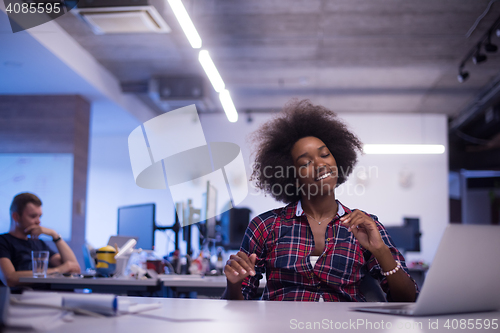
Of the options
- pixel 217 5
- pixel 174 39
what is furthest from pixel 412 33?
pixel 174 39

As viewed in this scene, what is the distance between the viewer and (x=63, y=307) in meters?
0.93

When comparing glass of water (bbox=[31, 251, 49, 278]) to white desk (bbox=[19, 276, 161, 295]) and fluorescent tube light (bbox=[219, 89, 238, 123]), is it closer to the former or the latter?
white desk (bbox=[19, 276, 161, 295])

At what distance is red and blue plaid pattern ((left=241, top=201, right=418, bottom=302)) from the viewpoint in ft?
5.32

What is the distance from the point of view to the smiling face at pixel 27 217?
127 inches

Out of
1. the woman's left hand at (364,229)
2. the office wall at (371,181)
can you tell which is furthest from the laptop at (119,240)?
the office wall at (371,181)

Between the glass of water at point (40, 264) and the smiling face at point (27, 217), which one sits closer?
the glass of water at point (40, 264)

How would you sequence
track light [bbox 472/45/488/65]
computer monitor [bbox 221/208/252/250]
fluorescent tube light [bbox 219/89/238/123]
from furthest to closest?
fluorescent tube light [bbox 219/89/238/123] < track light [bbox 472/45/488/65] < computer monitor [bbox 221/208/252/250]

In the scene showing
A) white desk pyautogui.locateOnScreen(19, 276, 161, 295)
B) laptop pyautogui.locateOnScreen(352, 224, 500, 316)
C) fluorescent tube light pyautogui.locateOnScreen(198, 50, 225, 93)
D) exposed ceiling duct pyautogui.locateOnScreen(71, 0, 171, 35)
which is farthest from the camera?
fluorescent tube light pyautogui.locateOnScreen(198, 50, 225, 93)

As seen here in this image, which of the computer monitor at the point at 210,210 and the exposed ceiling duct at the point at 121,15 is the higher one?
the exposed ceiling duct at the point at 121,15

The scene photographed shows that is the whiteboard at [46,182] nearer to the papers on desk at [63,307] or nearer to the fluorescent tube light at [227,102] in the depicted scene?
the fluorescent tube light at [227,102]

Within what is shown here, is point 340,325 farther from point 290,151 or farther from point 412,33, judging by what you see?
point 412,33

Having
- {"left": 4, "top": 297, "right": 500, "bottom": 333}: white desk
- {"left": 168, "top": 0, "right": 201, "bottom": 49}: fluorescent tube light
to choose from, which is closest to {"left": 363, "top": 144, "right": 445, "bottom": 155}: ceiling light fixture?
{"left": 168, "top": 0, "right": 201, "bottom": 49}: fluorescent tube light

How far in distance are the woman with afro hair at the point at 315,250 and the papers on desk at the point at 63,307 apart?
52cm

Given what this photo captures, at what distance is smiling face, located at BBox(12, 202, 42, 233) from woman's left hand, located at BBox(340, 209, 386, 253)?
2.66m
